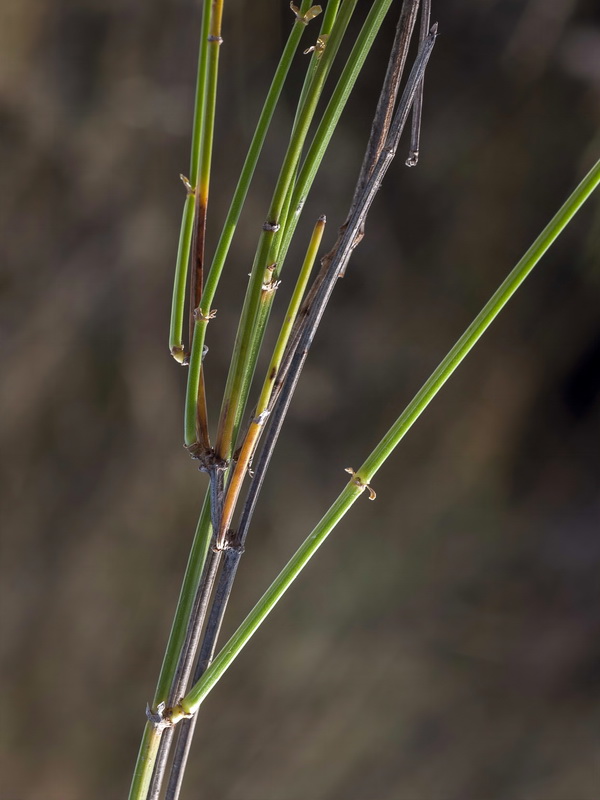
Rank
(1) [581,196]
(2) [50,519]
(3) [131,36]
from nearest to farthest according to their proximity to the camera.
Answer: (1) [581,196]
(3) [131,36]
(2) [50,519]

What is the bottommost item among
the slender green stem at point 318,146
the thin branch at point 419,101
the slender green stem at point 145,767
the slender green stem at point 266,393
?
the slender green stem at point 145,767

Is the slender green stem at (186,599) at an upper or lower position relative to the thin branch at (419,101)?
lower

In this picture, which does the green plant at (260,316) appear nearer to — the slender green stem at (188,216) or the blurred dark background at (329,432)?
the slender green stem at (188,216)

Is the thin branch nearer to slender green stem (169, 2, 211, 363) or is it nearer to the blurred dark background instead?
slender green stem (169, 2, 211, 363)

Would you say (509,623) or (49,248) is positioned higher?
(49,248)

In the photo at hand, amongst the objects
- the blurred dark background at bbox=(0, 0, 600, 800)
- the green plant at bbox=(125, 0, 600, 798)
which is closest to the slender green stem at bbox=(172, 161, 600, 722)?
the green plant at bbox=(125, 0, 600, 798)

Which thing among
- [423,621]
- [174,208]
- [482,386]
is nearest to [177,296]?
[174,208]

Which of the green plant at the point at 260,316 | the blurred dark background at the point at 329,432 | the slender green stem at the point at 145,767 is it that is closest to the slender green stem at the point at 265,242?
the green plant at the point at 260,316

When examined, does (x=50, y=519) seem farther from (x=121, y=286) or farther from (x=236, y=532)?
(x=236, y=532)

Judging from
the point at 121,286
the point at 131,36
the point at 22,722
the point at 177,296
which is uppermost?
the point at 131,36
